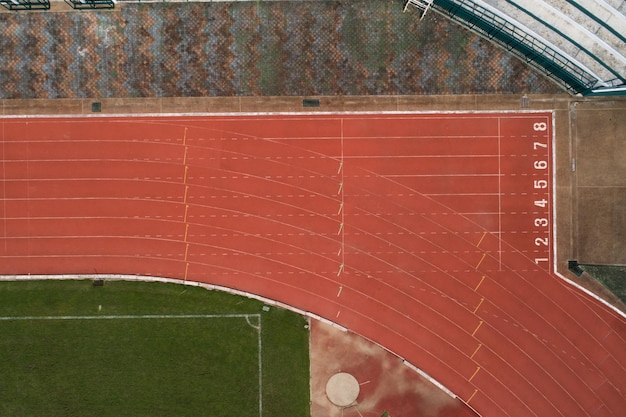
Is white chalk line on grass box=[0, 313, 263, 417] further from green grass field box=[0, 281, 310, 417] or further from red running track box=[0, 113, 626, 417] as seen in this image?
red running track box=[0, 113, 626, 417]

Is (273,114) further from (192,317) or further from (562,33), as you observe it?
(562,33)

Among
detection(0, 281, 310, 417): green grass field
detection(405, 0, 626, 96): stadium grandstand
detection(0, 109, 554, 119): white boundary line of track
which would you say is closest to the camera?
detection(405, 0, 626, 96): stadium grandstand

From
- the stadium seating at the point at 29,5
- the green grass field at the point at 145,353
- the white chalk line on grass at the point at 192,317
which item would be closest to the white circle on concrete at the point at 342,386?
the green grass field at the point at 145,353

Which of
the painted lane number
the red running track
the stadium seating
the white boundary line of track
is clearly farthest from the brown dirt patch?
the stadium seating

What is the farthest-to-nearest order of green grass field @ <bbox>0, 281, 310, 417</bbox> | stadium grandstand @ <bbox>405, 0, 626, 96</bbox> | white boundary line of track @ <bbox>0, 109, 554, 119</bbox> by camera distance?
white boundary line of track @ <bbox>0, 109, 554, 119</bbox> → green grass field @ <bbox>0, 281, 310, 417</bbox> → stadium grandstand @ <bbox>405, 0, 626, 96</bbox>

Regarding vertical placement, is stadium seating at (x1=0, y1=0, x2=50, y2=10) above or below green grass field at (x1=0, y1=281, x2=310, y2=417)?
above

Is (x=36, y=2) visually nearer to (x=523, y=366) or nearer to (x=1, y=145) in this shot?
(x=1, y=145)

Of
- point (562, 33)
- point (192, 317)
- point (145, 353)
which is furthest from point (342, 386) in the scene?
point (562, 33)
